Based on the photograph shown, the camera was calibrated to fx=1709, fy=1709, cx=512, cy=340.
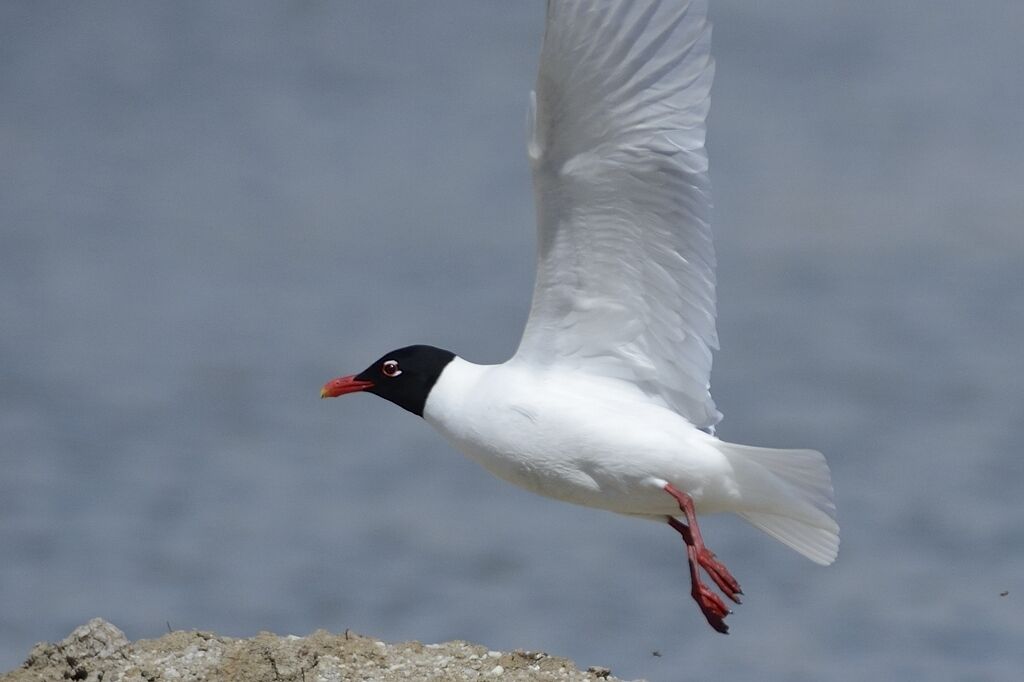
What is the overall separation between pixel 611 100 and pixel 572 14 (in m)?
0.38

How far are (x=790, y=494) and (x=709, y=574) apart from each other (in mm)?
500

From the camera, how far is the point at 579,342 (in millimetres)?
7309

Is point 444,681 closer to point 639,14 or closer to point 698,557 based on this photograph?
point 698,557

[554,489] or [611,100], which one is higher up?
[611,100]

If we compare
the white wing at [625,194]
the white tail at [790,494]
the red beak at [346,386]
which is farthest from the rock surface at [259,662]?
the red beak at [346,386]

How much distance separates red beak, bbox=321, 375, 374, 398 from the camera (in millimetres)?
7918

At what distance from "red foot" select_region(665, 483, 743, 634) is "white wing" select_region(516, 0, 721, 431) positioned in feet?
1.75

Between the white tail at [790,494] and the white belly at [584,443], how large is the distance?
0.09 m

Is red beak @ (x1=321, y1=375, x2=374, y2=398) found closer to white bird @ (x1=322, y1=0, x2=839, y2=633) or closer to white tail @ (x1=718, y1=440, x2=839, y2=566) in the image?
white bird @ (x1=322, y1=0, x2=839, y2=633)

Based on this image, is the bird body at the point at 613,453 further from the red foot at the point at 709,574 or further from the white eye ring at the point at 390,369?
the white eye ring at the point at 390,369

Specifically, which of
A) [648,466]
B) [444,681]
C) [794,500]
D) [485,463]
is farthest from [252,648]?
[794,500]

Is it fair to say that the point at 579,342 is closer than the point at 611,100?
No

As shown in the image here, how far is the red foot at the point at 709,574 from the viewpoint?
23.3 ft

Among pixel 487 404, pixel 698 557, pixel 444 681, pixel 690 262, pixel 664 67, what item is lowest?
pixel 444 681
